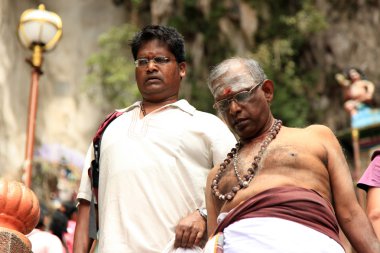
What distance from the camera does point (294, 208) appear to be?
9.56 feet

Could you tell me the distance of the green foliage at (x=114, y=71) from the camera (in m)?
18.1

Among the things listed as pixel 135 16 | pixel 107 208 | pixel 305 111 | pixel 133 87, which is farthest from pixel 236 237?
pixel 135 16

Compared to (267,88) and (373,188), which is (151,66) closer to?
(267,88)

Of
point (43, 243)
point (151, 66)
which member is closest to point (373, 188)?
point (151, 66)

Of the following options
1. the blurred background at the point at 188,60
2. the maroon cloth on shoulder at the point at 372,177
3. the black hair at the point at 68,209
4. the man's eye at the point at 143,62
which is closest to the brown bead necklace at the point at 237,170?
the maroon cloth on shoulder at the point at 372,177

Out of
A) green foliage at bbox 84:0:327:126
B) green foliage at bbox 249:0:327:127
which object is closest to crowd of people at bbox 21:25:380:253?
green foliage at bbox 84:0:327:126

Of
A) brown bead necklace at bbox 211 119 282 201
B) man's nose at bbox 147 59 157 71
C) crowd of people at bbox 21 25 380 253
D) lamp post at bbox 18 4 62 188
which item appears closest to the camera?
crowd of people at bbox 21 25 380 253

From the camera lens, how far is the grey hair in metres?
3.35

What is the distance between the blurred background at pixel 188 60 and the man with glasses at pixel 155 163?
44.4 ft

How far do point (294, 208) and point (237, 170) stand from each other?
0.43 metres

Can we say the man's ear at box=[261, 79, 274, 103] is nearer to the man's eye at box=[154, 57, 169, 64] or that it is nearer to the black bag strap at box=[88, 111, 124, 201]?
the man's eye at box=[154, 57, 169, 64]

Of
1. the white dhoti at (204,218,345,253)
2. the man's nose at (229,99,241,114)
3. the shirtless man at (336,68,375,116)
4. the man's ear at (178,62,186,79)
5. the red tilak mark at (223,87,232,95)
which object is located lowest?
the shirtless man at (336,68,375,116)

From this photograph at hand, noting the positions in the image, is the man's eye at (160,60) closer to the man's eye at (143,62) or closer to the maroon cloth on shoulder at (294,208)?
the man's eye at (143,62)

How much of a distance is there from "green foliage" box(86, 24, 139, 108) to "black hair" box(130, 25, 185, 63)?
1371cm
